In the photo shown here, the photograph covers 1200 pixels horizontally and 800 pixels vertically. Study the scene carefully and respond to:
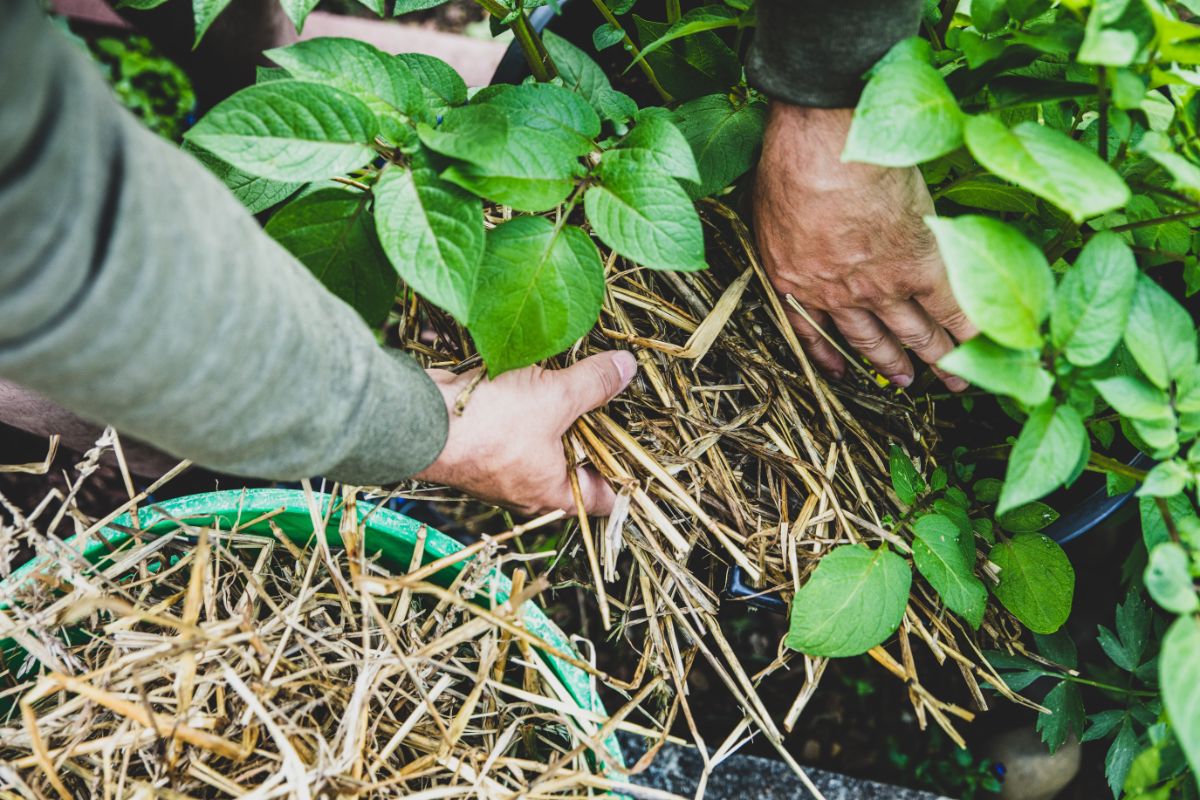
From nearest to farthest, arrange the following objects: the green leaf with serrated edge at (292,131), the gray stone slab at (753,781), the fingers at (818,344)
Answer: the green leaf with serrated edge at (292,131)
the fingers at (818,344)
the gray stone slab at (753,781)

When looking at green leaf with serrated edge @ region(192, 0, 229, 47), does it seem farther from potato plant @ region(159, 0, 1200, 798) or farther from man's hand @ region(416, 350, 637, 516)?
man's hand @ region(416, 350, 637, 516)

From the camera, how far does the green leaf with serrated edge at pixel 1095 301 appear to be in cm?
52

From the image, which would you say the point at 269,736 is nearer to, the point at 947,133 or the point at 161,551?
the point at 161,551

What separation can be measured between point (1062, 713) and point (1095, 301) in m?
0.60

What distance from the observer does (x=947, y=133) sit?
0.53 metres

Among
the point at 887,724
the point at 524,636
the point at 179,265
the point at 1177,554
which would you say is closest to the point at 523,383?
the point at 524,636

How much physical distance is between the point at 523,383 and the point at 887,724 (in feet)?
2.98

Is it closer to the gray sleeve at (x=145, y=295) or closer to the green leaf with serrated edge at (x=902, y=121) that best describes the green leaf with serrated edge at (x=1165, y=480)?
the green leaf with serrated edge at (x=902, y=121)

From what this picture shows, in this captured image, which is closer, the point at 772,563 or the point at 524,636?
the point at 524,636

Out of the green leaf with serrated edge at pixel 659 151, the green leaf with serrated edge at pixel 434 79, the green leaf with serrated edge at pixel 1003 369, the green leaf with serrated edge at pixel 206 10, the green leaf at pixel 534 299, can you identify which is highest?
the green leaf with serrated edge at pixel 206 10

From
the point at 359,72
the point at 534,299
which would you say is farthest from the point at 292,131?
the point at 534,299

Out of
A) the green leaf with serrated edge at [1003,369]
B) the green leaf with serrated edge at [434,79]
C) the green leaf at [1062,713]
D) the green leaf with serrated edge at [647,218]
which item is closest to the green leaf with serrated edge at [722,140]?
the green leaf with serrated edge at [647,218]

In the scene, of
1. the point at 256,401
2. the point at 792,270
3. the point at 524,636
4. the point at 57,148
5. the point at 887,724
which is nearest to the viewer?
the point at 57,148

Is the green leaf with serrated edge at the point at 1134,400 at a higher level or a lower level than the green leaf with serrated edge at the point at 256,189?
lower
